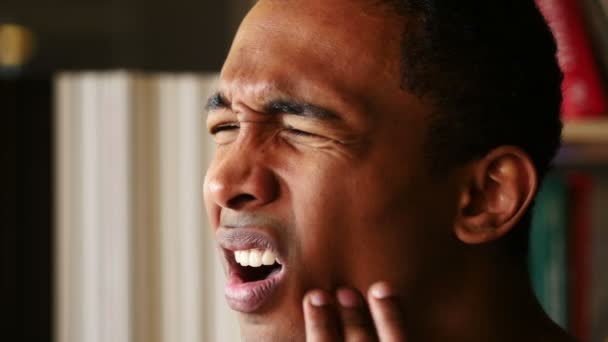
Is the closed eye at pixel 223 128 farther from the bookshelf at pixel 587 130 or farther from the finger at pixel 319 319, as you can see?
the bookshelf at pixel 587 130

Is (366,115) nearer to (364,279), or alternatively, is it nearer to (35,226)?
(364,279)

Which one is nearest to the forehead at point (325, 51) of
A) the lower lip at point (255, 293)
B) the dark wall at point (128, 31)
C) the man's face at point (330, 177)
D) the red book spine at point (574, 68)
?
the man's face at point (330, 177)

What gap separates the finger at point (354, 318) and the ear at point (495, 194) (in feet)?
0.52

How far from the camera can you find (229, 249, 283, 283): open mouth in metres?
1.08

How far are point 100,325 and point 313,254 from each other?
0.87m

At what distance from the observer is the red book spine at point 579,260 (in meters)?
1.69

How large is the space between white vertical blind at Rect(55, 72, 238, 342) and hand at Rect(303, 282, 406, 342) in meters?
0.80

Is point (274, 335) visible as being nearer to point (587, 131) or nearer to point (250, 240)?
point (250, 240)

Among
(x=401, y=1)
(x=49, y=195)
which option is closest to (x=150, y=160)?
(x=49, y=195)

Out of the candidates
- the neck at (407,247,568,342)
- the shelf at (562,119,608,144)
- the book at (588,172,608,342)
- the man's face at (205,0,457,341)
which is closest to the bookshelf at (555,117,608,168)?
the shelf at (562,119,608,144)

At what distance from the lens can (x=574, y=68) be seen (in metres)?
1.60

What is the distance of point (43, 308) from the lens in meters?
1.82

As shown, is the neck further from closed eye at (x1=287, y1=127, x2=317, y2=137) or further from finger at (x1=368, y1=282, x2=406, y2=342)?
closed eye at (x1=287, y1=127, x2=317, y2=137)

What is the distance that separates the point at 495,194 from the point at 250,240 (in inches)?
12.2
